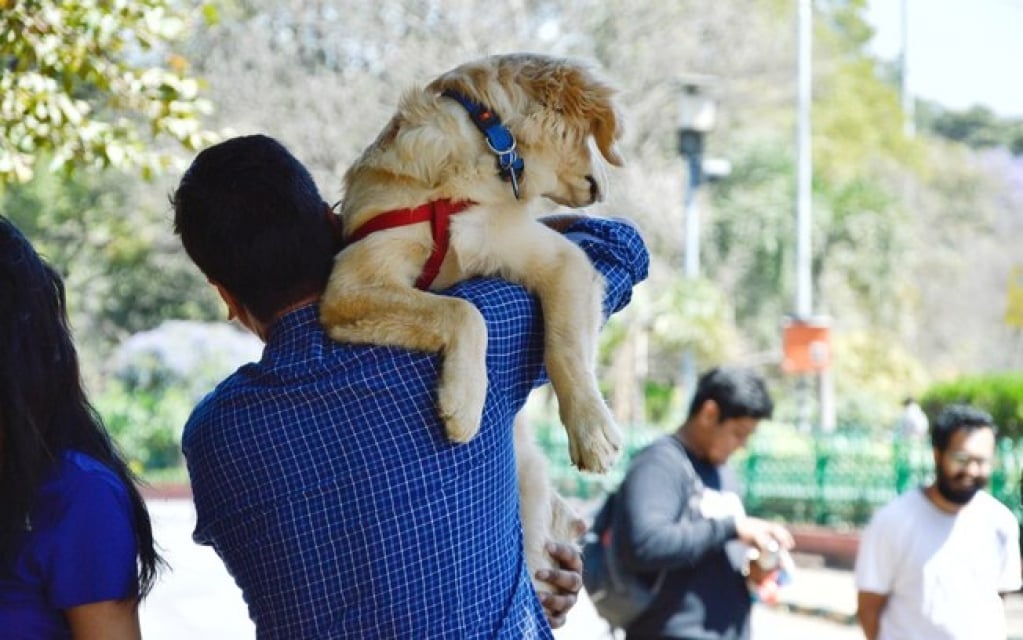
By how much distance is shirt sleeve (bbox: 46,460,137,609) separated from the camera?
7.11 ft

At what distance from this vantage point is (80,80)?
5.27 meters

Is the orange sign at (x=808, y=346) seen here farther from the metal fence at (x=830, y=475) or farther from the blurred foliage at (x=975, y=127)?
the blurred foliage at (x=975, y=127)

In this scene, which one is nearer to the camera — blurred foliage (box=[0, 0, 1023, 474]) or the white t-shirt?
the white t-shirt

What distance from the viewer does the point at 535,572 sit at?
2.63 metres

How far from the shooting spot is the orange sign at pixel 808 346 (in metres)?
18.8

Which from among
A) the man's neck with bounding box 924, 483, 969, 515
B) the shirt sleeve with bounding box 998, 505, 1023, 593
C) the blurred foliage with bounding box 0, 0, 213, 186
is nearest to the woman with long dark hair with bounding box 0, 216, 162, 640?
the blurred foliage with bounding box 0, 0, 213, 186

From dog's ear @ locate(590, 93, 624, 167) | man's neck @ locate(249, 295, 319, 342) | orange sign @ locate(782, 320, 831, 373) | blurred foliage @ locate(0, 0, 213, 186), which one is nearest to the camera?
man's neck @ locate(249, 295, 319, 342)

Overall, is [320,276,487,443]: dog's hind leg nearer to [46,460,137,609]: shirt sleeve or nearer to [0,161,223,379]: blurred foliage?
[46,460,137,609]: shirt sleeve

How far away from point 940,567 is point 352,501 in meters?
3.54

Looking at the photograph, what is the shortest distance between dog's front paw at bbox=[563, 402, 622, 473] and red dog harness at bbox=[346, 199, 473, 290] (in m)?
0.40

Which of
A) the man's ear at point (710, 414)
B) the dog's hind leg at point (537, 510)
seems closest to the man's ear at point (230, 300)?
the dog's hind leg at point (537, 510)

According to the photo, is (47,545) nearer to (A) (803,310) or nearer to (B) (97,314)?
(A) (803,310)

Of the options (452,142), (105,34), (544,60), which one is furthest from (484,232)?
(105,34)

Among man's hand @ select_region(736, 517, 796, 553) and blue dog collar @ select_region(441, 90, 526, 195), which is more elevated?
blue dog collar @ select_region(441, 90, 526, 195)
